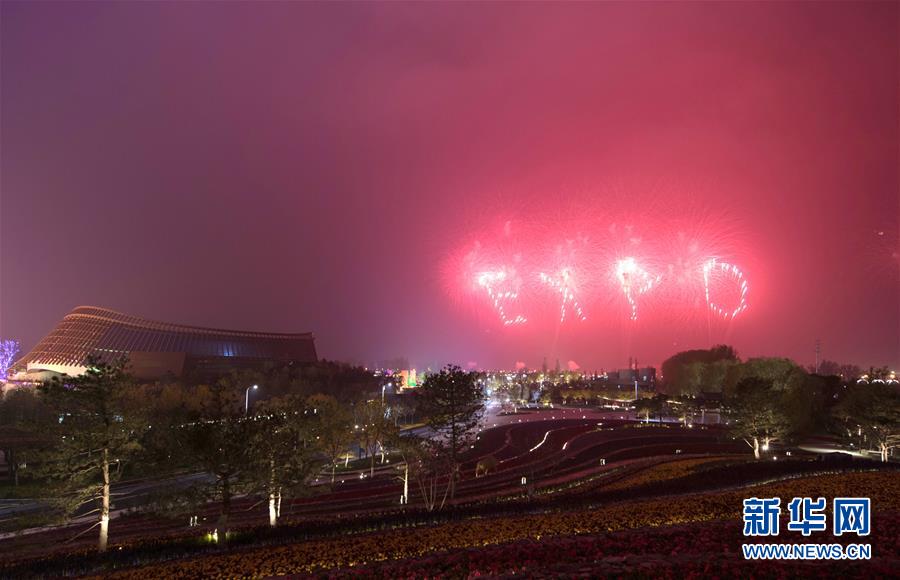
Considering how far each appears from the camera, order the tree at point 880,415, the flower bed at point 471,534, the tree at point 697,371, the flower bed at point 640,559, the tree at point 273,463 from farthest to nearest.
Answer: the tree at point 697,371
the tree at point 880,415
the tree at point 273,463
the flower bed at point 471,534
the flower bed at point 640,559

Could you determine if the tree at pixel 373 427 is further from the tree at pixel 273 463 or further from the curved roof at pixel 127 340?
the curved roof at pixel 127 340

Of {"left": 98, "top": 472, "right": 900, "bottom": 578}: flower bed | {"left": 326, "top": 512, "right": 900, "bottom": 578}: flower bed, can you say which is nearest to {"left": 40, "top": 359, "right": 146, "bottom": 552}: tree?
{"left": 98, "top": 472, "right": 900, "bottom": 578}: flower bed

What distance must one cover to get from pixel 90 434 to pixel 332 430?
92.0 ft

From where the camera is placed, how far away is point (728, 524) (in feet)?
59.8

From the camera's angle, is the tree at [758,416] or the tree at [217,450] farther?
the tree at [758,416]

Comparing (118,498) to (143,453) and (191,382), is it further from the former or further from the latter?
(191,382)

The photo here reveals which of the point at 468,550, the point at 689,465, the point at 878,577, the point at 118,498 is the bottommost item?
the point at 118,498

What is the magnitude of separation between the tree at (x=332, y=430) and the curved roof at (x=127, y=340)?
98671mm

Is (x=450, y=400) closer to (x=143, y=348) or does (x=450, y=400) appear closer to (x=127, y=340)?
(x=143, y=348)

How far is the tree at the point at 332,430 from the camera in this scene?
159 feet

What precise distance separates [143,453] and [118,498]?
2076 centimetres

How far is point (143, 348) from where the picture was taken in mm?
151375

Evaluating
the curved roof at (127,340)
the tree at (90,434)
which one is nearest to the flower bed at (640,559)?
the tree at (90,434)

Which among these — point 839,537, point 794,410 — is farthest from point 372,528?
point 794,410
